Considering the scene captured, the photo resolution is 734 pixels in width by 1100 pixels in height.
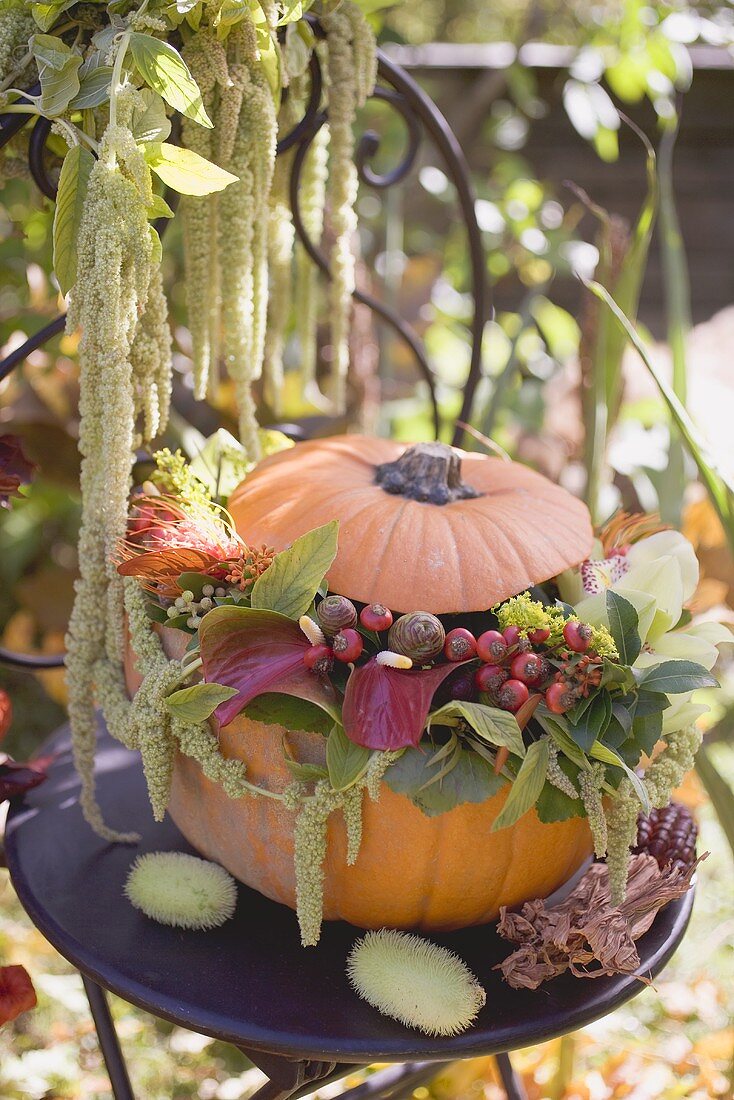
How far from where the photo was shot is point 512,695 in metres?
0.61

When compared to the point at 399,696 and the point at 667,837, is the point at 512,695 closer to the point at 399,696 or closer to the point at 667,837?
the point at 399,696

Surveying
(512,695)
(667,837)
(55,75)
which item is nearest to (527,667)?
(512,695)

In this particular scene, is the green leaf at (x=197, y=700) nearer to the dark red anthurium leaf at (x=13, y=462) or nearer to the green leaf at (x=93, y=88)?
the dark red anthurium leaf at (x=13, y=462)

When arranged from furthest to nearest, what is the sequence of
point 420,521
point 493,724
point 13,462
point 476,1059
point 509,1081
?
point 476,1059 → point 509,1081 → point 13,462 → point 420,521 → point 493,724

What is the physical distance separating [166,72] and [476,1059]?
1.08 meters

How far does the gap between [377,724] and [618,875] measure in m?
0.22

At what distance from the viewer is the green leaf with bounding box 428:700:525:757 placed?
587 millimetres

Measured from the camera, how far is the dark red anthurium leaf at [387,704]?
60 cm

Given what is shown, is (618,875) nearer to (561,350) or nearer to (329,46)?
(329,46)

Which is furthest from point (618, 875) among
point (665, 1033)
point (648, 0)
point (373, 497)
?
point (648, 0)

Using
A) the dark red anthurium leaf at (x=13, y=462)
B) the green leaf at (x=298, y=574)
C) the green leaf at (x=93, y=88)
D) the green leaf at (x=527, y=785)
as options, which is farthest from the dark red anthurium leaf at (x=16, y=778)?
the green leaf at (x=93, y=88)

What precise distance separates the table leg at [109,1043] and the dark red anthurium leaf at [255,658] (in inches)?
13.8

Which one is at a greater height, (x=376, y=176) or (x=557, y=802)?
A: (x=376, y=176)

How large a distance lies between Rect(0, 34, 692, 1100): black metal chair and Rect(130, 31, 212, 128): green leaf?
0.12 meters
